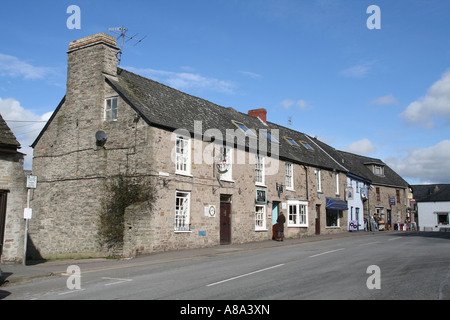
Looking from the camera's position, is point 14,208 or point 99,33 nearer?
point 14,208

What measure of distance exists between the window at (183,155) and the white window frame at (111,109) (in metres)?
3.28

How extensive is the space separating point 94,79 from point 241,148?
339 inches

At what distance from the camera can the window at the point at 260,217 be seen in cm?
2440

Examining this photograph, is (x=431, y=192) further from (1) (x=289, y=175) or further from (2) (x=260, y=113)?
(1) (x=289, y=175)

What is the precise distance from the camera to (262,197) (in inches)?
965

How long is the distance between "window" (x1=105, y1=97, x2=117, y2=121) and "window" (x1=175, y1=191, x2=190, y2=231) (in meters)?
4.87

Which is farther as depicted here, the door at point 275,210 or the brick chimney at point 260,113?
the brick chimney at point 260,113

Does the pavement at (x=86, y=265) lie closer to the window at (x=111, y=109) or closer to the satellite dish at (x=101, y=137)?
the satellite dish at (x=101, y=137)

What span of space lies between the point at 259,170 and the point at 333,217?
38.7 feet

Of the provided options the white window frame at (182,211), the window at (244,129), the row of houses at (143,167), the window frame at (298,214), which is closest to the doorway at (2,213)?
the row of houses at (143,167)

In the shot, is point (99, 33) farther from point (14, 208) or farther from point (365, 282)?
point (365, 282)

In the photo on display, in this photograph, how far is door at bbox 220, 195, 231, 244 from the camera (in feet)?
70.9

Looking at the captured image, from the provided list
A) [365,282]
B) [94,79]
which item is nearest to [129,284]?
[365,282]
